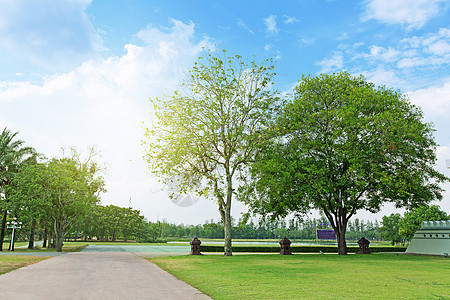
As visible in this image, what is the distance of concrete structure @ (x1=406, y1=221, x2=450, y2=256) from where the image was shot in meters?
28.5

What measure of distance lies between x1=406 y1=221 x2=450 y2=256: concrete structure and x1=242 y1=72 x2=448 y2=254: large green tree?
2.64 metres

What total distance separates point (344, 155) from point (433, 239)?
12.3 metres

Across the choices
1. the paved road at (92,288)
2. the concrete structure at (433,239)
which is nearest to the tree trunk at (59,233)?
the paved road at (92,288)

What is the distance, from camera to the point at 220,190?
2722cm

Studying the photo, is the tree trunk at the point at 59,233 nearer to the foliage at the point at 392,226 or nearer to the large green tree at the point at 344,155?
the large green tree at the point at 344,155

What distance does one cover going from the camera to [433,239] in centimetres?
2973

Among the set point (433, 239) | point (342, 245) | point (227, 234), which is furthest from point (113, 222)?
point (433, 239)

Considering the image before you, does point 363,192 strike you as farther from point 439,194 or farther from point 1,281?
point 1,281

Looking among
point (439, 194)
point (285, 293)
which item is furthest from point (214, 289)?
point (439, 194)

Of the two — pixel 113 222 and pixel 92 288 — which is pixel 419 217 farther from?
pixel 113 222

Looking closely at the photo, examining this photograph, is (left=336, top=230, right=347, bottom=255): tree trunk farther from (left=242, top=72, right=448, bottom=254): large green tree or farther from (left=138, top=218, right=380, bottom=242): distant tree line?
(left=138, top=218, right=380, bottom=242): distant tree line

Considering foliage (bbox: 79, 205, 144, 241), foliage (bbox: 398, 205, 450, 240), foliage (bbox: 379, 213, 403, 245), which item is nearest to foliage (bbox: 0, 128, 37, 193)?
foliage (bbox: 79, 205, 144, 241)

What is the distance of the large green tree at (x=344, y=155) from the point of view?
83.0ft

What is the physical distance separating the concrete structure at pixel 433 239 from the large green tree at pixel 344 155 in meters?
2.64
